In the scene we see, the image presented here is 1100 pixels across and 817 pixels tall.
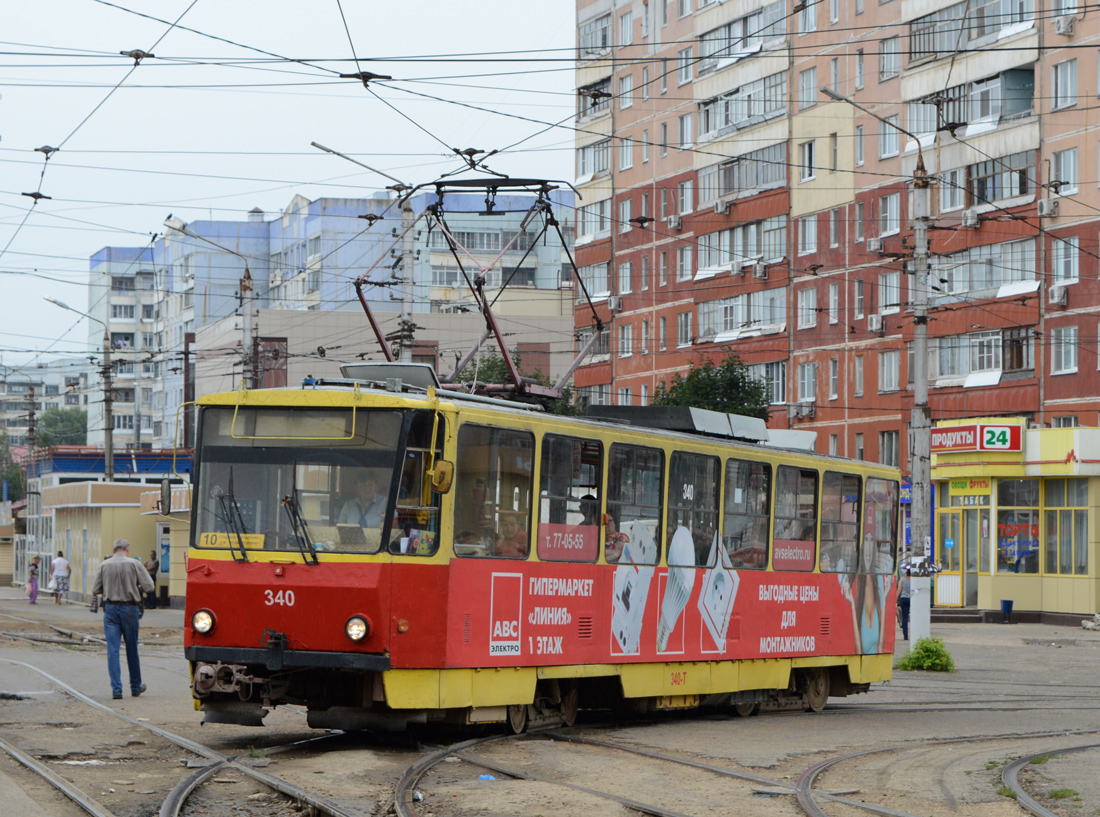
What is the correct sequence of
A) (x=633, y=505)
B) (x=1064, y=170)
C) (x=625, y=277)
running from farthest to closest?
(x=625, y=277) → (x=1064, y=170) → (x=633, y=505)

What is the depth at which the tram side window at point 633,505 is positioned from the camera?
47.0 ft

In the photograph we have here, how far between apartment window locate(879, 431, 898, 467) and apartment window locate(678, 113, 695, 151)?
14057mm

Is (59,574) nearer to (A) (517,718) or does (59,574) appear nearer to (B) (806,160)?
(B) (806,160)

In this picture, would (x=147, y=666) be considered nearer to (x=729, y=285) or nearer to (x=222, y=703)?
(x=222, y=703)

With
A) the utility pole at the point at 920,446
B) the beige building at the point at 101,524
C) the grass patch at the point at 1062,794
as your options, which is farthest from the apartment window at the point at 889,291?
the grass patch at the point at 1062,794

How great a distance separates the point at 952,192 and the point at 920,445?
24.5m

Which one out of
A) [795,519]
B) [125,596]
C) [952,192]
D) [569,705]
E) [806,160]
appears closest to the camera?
[569,705]

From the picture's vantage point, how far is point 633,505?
47.9 ft

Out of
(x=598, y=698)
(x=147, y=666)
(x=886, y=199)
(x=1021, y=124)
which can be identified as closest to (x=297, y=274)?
(x=886, y=199)

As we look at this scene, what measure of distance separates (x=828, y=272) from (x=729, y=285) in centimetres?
510

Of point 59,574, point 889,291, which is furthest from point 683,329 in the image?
point 59,574

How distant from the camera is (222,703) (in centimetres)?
1236

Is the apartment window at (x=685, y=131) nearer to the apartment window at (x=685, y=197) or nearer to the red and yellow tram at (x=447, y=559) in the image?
the apartment window at (x=685, y=197)

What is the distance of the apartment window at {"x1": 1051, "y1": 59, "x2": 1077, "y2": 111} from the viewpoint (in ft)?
140
